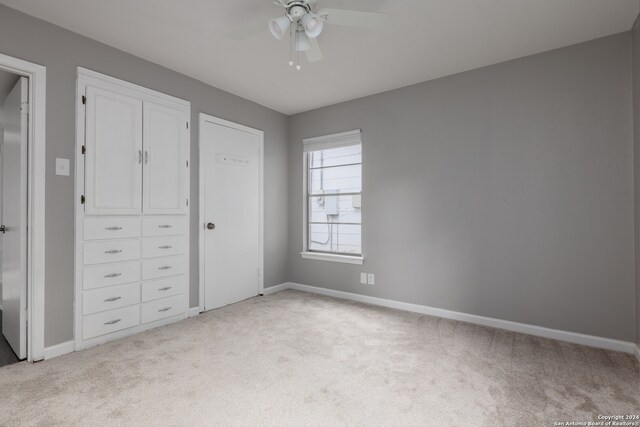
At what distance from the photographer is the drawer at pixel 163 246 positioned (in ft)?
9.93

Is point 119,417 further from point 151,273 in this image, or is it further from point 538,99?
point 538,99

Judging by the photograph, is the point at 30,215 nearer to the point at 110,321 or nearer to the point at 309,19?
the point at 110,321

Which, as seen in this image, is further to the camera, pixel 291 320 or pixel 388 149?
pixel 388 149

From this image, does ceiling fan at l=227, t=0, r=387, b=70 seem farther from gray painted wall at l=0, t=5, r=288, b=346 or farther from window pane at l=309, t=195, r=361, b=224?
window pane at l=309, t=195, r=361, b=224

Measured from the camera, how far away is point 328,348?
8.59 feet

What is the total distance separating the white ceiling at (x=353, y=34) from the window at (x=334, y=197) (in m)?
0.95

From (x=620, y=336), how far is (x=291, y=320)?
282 cm

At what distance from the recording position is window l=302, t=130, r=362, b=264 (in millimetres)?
4117

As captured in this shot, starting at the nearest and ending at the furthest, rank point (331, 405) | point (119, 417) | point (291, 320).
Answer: point (119, 417)
point (331, 405)
point (291, 320)

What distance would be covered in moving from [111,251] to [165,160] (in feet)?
3.27

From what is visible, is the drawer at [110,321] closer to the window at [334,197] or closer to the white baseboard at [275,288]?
the white baseboard at [275,288]

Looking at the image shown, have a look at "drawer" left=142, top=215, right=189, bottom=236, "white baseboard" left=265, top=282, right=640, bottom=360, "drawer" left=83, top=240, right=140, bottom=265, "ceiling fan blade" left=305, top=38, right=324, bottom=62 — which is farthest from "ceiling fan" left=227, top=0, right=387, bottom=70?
"white baseboard" left=265, top=282, right=640, bottom=360

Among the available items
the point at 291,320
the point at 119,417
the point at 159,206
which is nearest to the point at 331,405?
the point at 119,417

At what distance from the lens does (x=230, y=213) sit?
3896 mm
